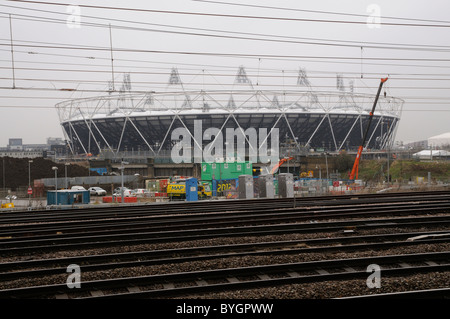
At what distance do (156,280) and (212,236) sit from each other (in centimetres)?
275

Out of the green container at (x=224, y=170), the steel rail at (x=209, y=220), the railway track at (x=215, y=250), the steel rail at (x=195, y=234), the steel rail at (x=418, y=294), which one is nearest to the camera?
the steel rail at (x=418, y=294)

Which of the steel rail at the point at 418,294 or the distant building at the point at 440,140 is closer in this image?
the steel rail at the point at 418,294

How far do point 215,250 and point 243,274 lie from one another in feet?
4.60

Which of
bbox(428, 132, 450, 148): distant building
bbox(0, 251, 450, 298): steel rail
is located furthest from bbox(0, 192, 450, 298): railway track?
bbox(428, 132, 450, 148): distant building

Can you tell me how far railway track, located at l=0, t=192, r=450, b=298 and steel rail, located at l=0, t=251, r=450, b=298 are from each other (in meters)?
0.01

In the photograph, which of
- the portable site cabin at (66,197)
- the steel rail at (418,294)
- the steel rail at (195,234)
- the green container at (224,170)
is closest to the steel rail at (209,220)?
the steel rail at (195,234)

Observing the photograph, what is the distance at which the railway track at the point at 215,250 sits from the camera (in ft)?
19.6

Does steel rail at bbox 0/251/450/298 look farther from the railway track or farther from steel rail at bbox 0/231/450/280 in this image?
steel rail at bbox 0/231/450/280

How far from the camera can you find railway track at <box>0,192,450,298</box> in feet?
19.6

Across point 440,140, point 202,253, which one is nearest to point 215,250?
point 202,253

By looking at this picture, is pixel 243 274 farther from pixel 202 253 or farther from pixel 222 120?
pixel 222 120

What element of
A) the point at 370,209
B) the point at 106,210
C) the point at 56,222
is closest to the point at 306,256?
the point at 370,209

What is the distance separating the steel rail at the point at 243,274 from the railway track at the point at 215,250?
0.01m

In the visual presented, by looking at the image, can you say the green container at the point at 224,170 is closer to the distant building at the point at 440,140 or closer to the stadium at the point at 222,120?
the stadium at the point at 222,120
